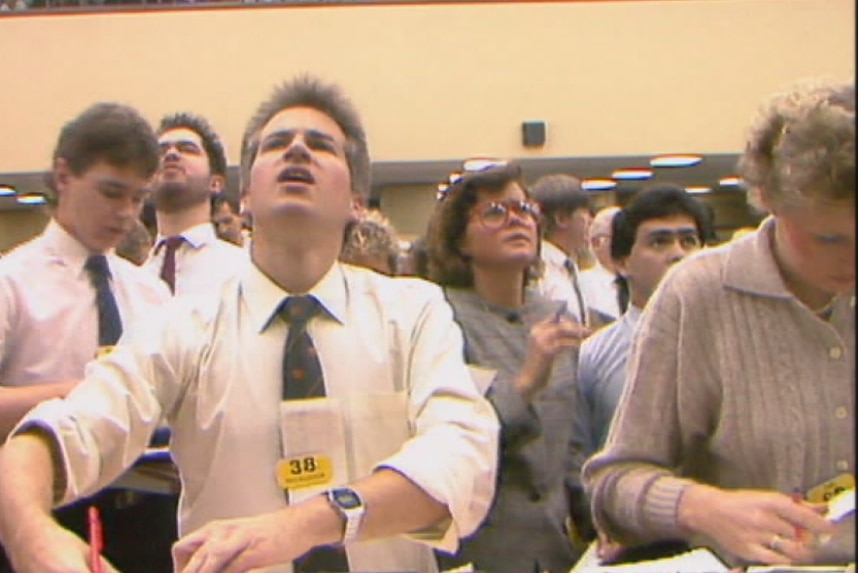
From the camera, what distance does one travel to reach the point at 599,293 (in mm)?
3953

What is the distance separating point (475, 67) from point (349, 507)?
661 centimetres

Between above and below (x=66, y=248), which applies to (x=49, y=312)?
below

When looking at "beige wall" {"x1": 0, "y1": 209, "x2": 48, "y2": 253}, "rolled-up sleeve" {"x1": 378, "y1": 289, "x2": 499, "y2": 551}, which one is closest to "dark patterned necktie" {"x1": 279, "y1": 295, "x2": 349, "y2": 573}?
"rolled-up sleeve" {"x1": 378, "y1": 289, "x2": 499, "y2": 551}

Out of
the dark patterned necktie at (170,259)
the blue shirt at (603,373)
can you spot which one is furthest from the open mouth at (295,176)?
the dark patterned necktie at (170,259)

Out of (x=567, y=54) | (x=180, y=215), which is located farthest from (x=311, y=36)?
(x=180, y=215)

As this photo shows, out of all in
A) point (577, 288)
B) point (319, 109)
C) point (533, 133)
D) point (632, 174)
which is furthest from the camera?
point (632, 174)

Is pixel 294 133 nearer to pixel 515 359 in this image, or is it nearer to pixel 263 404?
pixel 263 404

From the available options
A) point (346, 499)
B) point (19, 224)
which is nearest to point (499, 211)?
point (346, 499)

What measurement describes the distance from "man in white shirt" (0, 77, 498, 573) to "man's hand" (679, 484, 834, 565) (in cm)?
28

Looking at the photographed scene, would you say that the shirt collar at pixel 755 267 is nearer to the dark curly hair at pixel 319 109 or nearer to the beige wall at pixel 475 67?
the dark curly hair at pixel 319 109

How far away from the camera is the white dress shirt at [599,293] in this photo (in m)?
3.86

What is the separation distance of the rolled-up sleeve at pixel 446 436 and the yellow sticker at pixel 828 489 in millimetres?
405

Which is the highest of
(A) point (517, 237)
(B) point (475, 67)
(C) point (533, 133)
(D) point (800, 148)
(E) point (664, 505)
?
(B) point (475, 67)

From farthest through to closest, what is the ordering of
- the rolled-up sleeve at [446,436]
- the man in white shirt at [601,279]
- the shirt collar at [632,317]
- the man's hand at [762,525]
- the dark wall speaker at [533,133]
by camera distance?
the dark wall speaker at [533,133] → the man in white shirt at [601,279] → the shirt collar at [632,317] → the rolled-up sleeve at [446,436] → the man's hand at [762,525]
